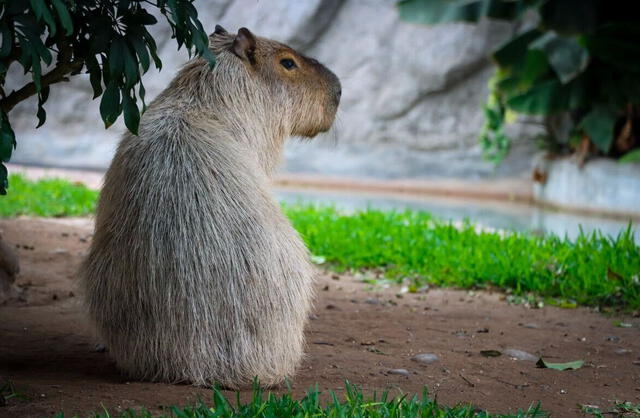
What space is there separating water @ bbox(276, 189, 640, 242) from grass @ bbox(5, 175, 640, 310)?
69.8 inches

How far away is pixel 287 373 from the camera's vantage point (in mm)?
3127

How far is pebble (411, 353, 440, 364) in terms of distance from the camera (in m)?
3.53

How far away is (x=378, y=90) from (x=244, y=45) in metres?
12.4

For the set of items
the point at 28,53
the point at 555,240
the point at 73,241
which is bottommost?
the point at 73,241

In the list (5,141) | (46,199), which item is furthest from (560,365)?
(46,199)

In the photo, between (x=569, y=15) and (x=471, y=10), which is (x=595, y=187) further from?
(x=471, y=10)

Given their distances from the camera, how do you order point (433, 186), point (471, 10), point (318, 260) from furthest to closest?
point (433, 186) < point (471, 10) < point (318, 260)

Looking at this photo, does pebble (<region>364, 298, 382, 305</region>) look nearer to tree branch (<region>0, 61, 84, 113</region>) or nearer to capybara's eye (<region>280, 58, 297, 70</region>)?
capybara's eye (<region>280, 58, 297, 70</region>)

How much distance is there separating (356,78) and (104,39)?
13482mm

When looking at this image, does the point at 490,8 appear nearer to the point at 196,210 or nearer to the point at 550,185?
the point at 550,185

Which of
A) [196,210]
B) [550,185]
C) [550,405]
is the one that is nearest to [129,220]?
[196,210]

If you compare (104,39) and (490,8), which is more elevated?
(490,8)

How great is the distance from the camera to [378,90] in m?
15.7

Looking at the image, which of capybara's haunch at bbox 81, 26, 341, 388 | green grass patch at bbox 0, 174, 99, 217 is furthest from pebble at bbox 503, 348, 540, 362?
green grass patch at bbox 0, 174, 99, 217
